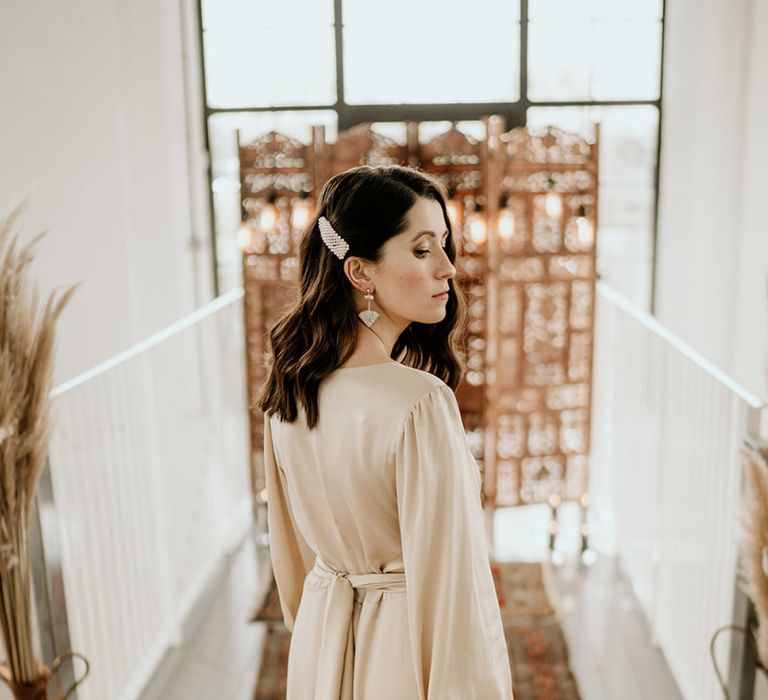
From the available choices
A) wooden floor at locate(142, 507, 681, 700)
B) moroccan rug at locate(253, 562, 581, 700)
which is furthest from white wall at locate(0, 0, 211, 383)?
moroccan rug at locate(253, 562, 581, 700)

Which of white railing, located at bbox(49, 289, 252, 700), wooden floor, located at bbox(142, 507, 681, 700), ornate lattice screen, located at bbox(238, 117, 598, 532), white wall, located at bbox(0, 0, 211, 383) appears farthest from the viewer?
ornate lattice screen, located at bbox(238, 117, 598, 532)

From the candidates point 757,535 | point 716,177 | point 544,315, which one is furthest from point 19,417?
point 716,177

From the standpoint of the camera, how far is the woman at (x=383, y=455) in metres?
1.26

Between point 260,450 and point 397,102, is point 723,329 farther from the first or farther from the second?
point 260,450

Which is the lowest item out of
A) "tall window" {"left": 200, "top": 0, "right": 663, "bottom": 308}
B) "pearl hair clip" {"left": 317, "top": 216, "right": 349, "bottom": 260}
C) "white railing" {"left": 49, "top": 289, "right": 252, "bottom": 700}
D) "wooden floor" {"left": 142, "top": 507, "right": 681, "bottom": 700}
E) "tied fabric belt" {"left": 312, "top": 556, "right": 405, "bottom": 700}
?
"wooden floor" {"left": 142, "top": 507, "right": 681, "bottom": 700}

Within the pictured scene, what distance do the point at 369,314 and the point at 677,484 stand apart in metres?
2.05

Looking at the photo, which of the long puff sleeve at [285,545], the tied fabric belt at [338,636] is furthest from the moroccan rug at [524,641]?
the tied fabric belt at [338,636]

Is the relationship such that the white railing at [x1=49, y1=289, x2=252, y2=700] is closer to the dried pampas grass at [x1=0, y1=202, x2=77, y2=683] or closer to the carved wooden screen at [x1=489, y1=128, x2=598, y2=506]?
the dried pampas grass at [x1=0, y1=202, x2=77, y2=683]

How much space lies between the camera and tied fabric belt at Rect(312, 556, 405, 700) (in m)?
1.44

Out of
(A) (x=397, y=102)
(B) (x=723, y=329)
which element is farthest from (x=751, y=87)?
(A) (x=397, y=102)

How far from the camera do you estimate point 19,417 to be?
196cm

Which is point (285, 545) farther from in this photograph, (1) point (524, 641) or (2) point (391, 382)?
(1) point (524, 641)

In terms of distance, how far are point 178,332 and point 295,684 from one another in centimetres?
208

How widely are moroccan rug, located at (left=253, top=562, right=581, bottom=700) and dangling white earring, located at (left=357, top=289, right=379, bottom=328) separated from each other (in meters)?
2.10
